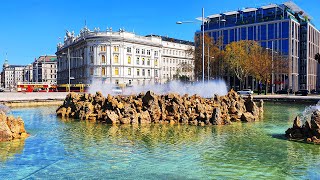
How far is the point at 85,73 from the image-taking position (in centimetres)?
11944

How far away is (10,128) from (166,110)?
12273 millimetres

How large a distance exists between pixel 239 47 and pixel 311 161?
242 feet

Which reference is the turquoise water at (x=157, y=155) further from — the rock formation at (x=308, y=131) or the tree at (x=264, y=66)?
the tree at (x=264, y=66)

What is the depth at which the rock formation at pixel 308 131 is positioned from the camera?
1716 cm

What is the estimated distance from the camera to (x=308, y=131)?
18.0m

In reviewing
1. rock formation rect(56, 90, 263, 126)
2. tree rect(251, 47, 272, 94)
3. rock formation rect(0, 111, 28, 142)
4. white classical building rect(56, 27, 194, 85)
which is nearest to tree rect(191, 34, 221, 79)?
tree rect(251, 47, 272, 94)

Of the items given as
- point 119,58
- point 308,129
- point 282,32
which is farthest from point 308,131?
point 119,58

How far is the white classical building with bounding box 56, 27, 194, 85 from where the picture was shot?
375 ft

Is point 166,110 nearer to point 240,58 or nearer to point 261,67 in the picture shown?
point 261,67

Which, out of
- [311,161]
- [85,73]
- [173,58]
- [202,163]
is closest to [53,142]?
[202,163]

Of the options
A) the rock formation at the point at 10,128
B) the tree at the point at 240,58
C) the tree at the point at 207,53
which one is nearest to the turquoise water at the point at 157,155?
the rock formation at the point at 10,128

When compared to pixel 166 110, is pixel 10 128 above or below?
below

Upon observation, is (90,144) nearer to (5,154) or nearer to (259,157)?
(5,154)

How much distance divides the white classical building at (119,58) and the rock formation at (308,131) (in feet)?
291
